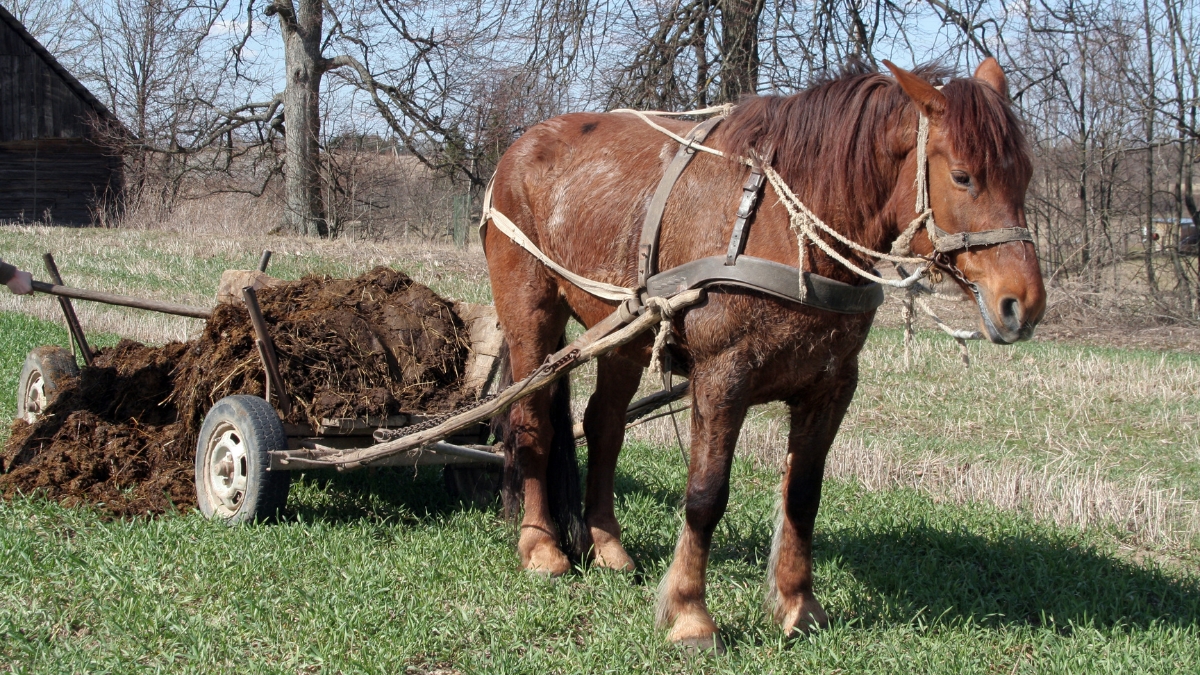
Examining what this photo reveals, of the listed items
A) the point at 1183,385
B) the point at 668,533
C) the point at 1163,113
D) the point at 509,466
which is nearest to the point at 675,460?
the point at 668,533

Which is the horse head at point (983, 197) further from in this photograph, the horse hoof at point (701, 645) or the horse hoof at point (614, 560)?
the horse hoof at point (614, 560)

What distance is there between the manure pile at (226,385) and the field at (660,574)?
0.42 meters

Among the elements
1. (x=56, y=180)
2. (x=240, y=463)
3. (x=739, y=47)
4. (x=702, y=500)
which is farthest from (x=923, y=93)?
(x=56, y=180)

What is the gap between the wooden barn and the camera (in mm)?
27031

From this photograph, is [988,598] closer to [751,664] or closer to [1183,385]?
[751,664]

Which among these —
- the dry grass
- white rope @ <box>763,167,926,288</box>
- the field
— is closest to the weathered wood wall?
the dry grass

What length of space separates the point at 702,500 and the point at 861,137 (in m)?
1.44

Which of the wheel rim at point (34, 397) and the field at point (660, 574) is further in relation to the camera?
the wheel rim at point (34, 397)

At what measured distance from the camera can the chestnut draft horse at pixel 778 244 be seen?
306 cm

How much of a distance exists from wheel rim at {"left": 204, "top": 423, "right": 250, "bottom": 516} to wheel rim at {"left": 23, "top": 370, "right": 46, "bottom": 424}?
74.5 inches

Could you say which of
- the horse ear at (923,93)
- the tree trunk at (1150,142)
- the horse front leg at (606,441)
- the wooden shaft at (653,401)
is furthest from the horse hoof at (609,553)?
the tree trunk at (1150,142)

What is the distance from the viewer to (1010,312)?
296cm

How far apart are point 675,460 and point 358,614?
3.28 metres

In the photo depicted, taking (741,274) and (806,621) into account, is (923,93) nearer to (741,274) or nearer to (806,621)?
(741,274)
